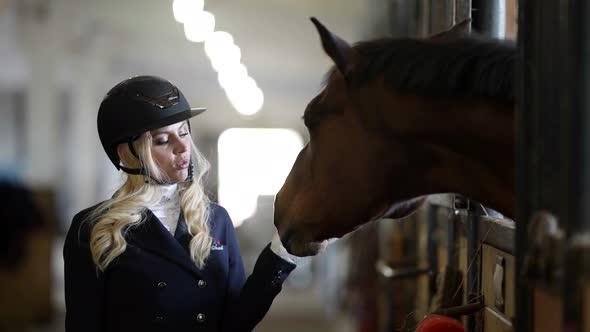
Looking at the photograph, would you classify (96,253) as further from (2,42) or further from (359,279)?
(2,42)

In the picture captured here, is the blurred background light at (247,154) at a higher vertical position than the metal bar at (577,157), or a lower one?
lower

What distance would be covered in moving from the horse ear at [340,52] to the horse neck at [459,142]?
10cm

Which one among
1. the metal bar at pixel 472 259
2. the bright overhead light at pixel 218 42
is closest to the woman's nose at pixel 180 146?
the metal bar at pixel 472 259

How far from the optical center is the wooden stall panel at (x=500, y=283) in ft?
4.95

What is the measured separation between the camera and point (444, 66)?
1265 mm

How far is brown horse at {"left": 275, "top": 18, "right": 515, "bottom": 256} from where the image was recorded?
1.25 m

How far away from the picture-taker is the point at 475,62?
48.9 inches

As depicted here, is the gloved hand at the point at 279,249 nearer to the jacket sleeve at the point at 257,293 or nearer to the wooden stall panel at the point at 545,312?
the jacket sleeve at the point at 257,293

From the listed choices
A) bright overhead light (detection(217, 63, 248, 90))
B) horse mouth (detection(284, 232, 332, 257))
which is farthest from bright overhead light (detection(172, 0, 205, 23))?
horse mouth (detection(284, 232, 332, 257))

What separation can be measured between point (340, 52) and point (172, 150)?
1.94ft

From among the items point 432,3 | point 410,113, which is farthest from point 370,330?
point 410,113

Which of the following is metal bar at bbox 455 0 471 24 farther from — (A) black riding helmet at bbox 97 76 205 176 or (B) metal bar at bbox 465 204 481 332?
(A) black riding helmet at bbox 97 76 205 176

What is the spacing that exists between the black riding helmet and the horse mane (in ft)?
1.87

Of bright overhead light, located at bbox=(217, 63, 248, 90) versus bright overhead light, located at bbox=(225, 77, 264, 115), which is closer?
bright overhead light, located at bbox=(217, 63, 248, 90)
